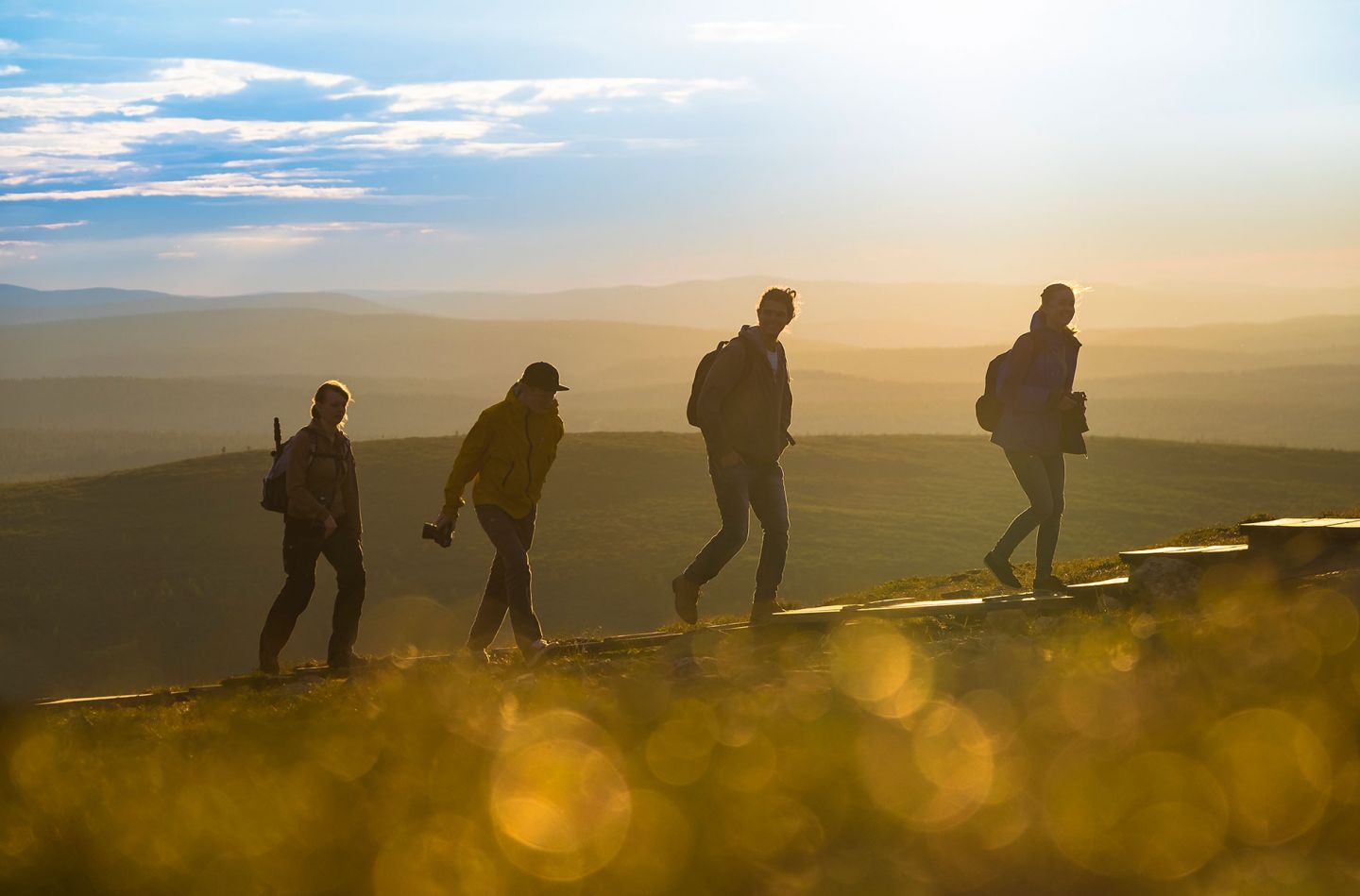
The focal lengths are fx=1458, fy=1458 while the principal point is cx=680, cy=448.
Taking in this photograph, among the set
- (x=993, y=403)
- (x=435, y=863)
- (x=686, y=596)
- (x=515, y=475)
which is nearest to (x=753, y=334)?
(x=515, y=475)

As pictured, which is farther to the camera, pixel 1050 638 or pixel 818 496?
pixel 818 496

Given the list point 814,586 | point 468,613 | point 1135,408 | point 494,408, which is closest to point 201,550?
point 468,613

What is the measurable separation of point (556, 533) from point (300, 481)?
22.7 m

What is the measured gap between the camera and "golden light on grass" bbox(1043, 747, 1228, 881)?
586 cm

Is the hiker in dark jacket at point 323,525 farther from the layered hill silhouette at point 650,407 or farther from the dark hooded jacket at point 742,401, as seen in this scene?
the layered hill silhouette at point 650,407

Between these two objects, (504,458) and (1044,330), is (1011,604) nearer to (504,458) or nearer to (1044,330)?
(1044,330)

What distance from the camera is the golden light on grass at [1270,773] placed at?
6082 millimetres

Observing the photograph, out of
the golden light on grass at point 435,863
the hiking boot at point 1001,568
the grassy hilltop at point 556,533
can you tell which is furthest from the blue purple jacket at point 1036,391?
the grassy hilltop at point 556,533

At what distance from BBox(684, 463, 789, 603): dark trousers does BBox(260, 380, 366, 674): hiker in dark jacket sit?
2.29 meters

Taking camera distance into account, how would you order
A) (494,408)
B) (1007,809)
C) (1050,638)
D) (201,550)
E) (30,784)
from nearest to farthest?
(1007,809), (30,784), (1050,638), (494,408), (201,550)

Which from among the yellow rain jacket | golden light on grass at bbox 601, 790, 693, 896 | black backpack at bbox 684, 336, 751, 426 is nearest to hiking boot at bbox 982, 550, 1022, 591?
black backpack at bbox 684, 336, 751, 426

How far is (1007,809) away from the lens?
20.5 ft

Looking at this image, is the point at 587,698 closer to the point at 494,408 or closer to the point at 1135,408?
the point at 494,408

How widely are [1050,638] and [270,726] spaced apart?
14.1 feet
